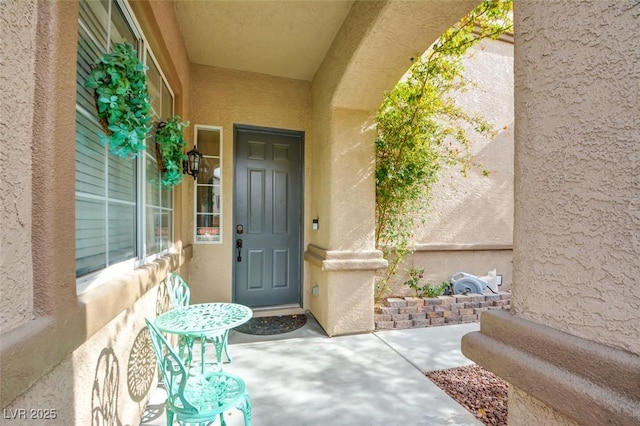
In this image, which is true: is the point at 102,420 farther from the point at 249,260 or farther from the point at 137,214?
the point at 249,260

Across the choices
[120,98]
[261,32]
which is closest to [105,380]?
[120,98]

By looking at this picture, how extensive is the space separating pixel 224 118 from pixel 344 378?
338cm

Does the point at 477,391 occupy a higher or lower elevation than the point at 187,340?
lower

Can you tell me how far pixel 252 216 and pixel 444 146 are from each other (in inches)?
123

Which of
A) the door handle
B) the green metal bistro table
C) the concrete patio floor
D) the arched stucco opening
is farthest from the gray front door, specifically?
the green metal bistro table

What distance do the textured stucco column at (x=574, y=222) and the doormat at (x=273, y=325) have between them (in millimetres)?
2714

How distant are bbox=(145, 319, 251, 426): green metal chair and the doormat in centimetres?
158

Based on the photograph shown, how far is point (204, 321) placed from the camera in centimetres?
189

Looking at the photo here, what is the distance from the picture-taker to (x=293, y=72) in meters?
3.74

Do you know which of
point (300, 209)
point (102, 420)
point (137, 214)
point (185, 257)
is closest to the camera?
point (102, 420)

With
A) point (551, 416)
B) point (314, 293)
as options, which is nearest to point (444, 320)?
Answer: point (314, 293)

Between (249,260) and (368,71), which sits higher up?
(368,71)

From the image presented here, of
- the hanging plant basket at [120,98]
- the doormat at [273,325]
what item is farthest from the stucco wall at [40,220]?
the doormat at [273,325]

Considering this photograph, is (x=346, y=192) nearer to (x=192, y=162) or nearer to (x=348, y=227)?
(x=348, y=227)
